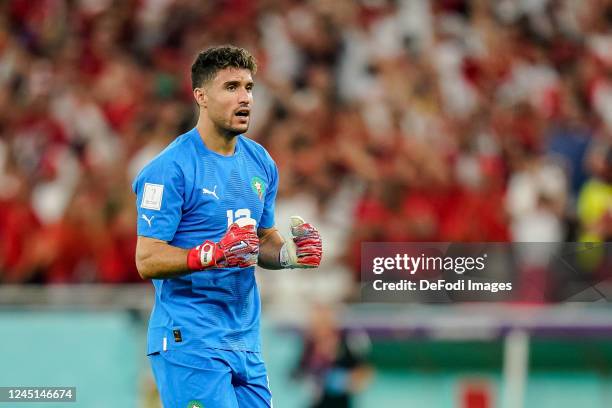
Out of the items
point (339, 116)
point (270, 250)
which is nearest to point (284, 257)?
point (270, 250)

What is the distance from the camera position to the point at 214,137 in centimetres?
553

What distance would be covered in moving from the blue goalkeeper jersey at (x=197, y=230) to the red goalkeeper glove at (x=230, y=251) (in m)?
0.23

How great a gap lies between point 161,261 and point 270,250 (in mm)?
742

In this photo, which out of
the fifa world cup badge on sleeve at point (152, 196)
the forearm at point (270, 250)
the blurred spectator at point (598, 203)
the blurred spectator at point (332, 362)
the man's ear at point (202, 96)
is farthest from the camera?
the blurred spectator at point (598, 203)

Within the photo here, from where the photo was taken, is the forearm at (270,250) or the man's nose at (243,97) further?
the forearm at (270,250)

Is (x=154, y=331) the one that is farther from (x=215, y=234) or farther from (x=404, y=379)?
(x=404, y=379)

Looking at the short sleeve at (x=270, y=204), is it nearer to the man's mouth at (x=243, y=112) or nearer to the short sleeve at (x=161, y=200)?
the man's mouth at (x=243, y=112)

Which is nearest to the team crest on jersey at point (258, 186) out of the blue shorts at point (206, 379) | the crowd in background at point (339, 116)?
the blue shorts at point (206, 379)

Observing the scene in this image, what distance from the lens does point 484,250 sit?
9.33 m

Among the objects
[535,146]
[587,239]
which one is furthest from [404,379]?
[535,146]

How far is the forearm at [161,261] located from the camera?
16.9ft

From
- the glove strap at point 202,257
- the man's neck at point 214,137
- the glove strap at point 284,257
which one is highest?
the man's neck at point 214,137

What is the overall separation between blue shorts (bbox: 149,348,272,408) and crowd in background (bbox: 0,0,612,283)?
14.1ft

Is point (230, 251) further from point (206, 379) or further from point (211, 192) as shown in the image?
point (206, 379)
